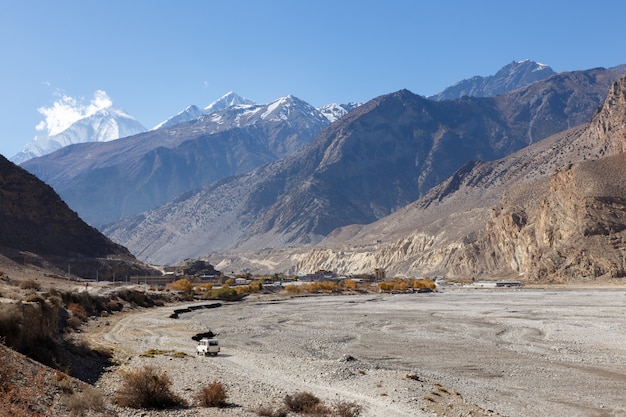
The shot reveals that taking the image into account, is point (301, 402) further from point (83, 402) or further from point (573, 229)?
point (573, 229)

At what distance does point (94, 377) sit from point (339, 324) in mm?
33450

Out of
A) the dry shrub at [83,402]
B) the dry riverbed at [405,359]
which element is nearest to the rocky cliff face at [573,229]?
the dry riverbed at [405,359]

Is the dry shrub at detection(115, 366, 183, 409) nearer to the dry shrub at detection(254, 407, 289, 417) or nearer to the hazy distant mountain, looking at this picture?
the dry shrub at detection(254, 407, 289, 417)

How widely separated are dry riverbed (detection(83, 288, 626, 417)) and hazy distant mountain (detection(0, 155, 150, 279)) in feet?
137

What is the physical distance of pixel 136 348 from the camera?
1379 inches

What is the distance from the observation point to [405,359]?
33312mm

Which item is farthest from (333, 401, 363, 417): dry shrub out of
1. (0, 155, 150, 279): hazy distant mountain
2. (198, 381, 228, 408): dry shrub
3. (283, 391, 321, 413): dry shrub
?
(0, 155, 150, 279): hazy distant mountain

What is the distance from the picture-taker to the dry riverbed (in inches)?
865

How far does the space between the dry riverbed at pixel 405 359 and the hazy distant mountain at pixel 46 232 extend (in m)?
41.7

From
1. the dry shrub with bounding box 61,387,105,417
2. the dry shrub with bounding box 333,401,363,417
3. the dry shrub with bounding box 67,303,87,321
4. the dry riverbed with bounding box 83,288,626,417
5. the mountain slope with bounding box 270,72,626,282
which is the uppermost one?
the mountain slope with bounding box 270,72,626,282

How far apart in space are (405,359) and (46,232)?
286ft

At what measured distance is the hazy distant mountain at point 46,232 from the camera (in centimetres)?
9775

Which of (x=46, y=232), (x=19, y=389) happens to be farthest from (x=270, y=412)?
(x=46, y=232)

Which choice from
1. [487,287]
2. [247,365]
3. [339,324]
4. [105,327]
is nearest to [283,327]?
[339,324]
